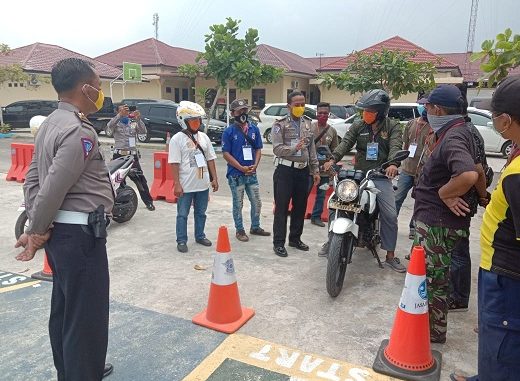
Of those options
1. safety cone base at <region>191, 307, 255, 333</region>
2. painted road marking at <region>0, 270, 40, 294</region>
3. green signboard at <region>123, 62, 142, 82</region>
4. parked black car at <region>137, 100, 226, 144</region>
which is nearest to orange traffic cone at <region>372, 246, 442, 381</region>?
safety cone base at <region>191, 307, 255, 333</region>

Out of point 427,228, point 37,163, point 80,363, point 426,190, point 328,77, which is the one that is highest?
point 328,77

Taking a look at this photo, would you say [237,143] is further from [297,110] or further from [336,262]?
[336,262]

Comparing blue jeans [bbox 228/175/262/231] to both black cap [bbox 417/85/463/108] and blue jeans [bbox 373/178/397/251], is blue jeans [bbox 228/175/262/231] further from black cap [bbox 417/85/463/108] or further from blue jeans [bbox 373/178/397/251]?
black cap [bbox 417/85/463/108]

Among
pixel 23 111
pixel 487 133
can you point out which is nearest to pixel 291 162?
pixel 487 133

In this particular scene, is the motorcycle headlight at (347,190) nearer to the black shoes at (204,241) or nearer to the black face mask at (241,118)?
the black face mask at (241,118)

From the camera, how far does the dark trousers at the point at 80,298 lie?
2279mm

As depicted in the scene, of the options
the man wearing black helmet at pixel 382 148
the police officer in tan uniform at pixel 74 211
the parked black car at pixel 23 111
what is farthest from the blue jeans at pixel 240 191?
the parked black car at pixel 23 111

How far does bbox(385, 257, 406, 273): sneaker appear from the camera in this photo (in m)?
4.63

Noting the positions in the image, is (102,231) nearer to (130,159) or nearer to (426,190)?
(426,190)

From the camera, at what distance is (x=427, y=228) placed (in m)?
3.12

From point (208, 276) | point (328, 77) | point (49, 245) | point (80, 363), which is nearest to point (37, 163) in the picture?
point (49, 245)

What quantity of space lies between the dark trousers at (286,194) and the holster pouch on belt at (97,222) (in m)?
2.87

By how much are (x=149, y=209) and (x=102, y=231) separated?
495 cm

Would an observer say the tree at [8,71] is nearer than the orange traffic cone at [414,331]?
No
